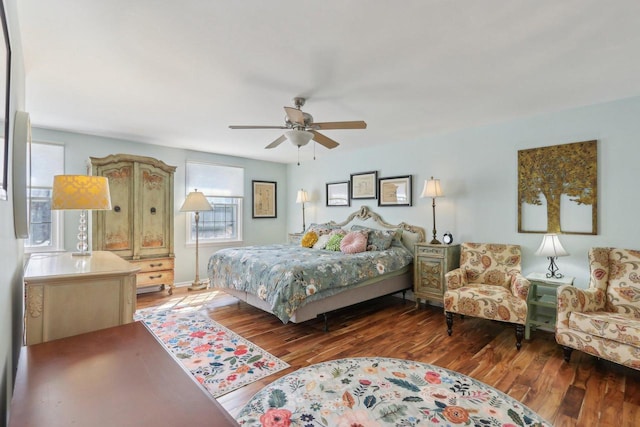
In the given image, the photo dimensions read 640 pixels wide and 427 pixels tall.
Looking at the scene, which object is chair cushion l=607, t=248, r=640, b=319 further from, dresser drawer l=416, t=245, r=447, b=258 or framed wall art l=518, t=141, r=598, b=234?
dresser drawer l=416, t=245, r=447, b=258

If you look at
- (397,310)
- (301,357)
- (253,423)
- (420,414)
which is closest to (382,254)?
(397,310)

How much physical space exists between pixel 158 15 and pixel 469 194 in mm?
3793

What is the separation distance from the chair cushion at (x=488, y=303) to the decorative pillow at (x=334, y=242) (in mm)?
1708

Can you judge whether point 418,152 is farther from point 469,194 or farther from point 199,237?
point 199,237

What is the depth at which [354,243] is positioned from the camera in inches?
172

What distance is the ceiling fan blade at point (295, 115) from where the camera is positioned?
2488mm

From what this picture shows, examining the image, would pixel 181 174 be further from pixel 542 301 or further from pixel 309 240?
pixel 542 301

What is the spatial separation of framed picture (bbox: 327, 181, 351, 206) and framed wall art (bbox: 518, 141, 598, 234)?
105 inches

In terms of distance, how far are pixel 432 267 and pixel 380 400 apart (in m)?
2.21

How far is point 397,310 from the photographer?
413 cm

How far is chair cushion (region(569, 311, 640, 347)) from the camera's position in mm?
2260

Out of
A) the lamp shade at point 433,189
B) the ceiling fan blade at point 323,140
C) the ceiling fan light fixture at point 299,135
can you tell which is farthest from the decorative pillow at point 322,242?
the ceiling fan light fixture at point 299,135

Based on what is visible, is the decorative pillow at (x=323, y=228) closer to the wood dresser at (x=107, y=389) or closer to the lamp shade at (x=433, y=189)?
the lamp shade at (x=433, y=189)

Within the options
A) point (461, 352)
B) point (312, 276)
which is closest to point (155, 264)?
point (312, 276)
